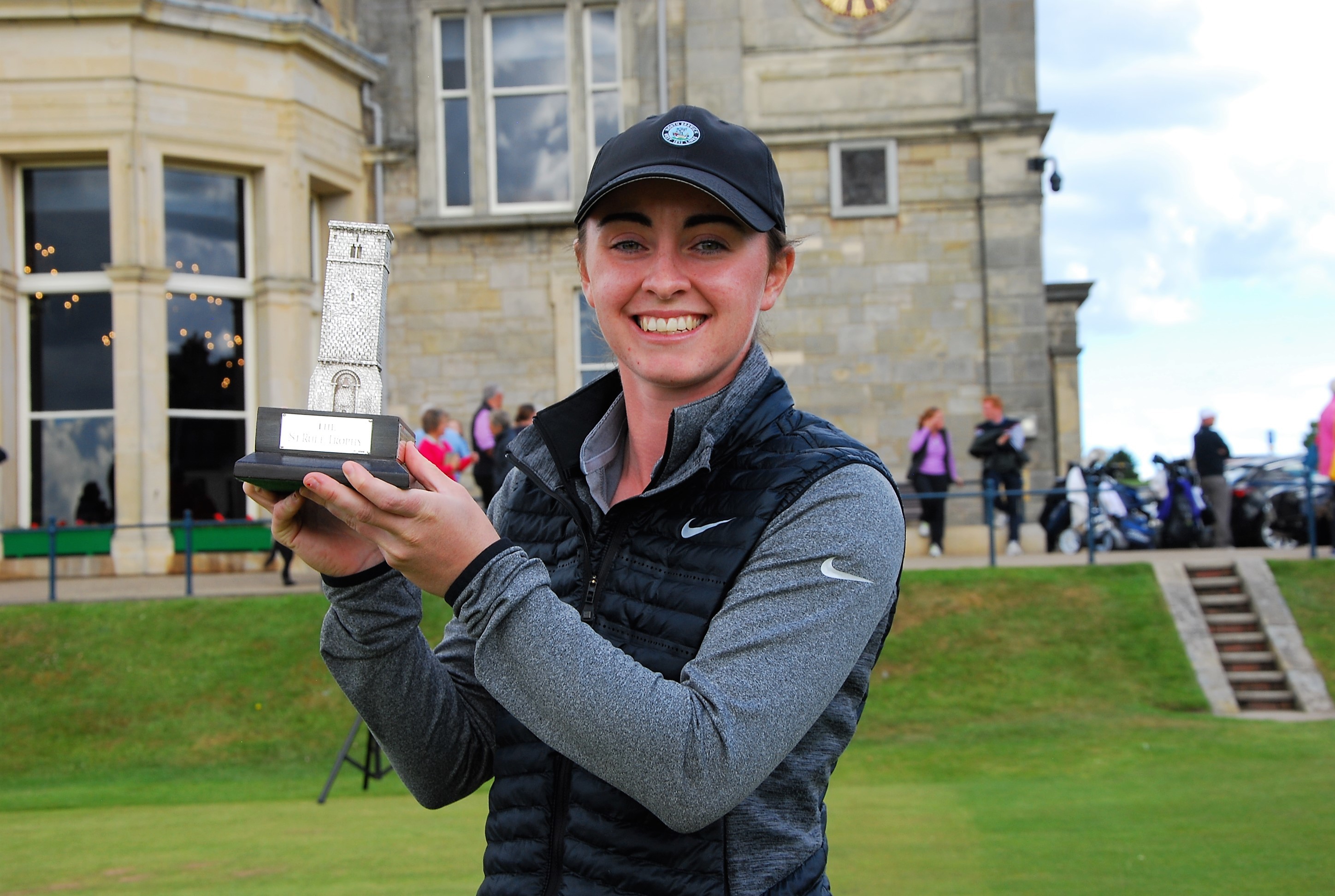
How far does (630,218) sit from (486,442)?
40.1 ft

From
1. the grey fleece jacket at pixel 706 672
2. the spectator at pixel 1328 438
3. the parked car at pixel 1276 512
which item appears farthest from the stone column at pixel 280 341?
the grey fleece jacket at pixel 706 672

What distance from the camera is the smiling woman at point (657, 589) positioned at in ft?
5.20

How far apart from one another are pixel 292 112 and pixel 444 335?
3.62 m

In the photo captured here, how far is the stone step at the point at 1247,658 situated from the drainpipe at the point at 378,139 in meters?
12.2

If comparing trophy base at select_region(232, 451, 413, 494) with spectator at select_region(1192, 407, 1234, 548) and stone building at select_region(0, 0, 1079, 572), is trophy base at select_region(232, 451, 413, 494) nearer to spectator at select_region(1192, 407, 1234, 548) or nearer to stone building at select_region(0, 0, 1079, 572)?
stone building at select_region(0, 0, 1079, 572)

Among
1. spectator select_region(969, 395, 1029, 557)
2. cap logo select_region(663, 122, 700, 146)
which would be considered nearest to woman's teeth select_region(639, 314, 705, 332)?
cap logo select_region(663, 122, 700, 146)

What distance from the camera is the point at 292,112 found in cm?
1591

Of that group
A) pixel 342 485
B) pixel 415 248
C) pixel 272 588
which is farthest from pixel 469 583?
pixel 415 248

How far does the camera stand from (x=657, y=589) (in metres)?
1.83

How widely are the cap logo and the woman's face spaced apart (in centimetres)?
6

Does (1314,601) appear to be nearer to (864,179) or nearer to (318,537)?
(864,179)

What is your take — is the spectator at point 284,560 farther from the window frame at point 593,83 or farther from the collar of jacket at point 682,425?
the collar of jacket at point 682,425

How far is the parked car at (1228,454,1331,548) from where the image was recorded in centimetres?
1712

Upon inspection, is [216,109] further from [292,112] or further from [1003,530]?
[1003,530]
